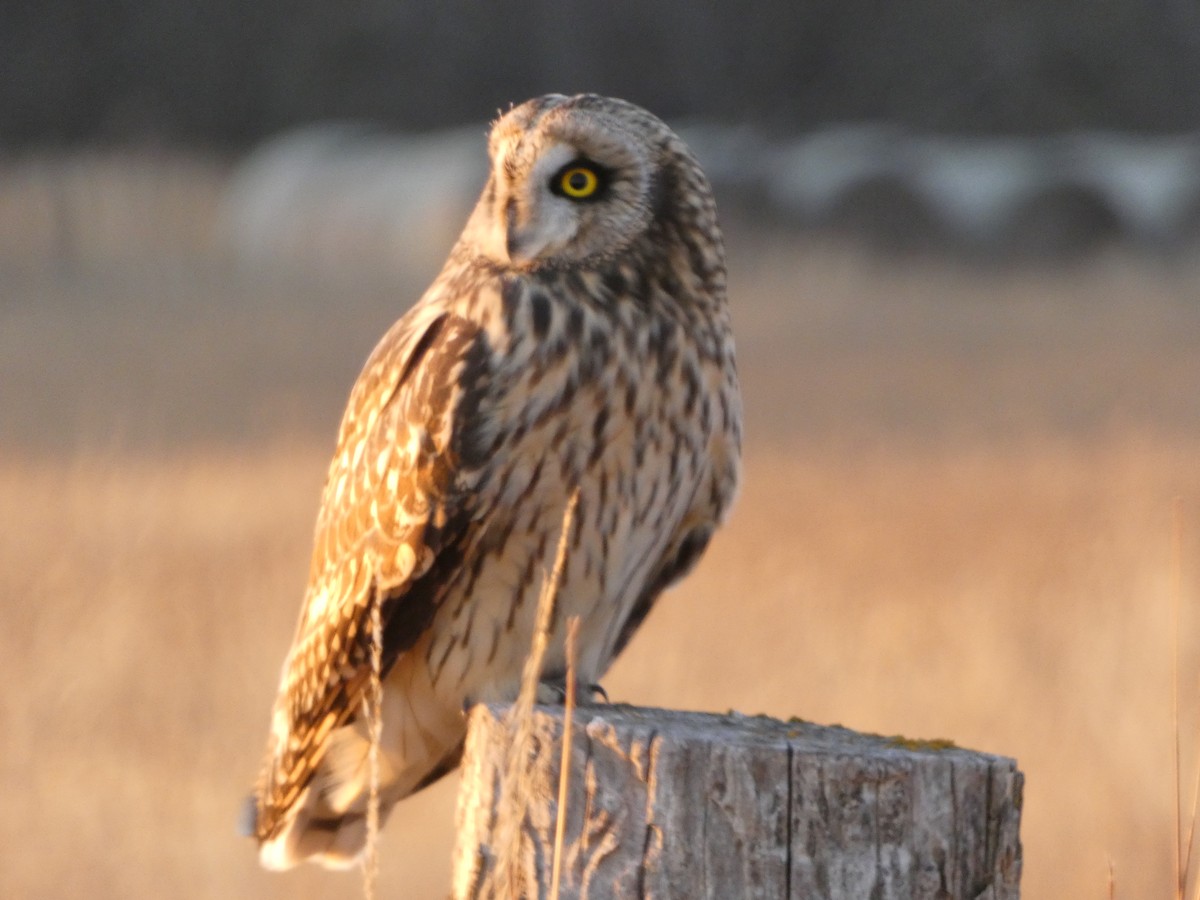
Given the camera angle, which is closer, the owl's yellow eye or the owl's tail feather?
the owl's yellow eye

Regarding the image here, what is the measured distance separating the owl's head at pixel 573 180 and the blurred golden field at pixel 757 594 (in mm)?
1639

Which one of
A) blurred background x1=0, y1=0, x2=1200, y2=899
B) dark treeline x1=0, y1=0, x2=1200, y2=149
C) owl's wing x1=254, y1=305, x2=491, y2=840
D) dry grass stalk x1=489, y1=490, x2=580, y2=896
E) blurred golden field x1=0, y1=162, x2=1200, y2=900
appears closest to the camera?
dry grass stalk x1=489, y1=490, x2=580, y2=896

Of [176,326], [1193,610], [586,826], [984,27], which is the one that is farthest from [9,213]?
[586,826]

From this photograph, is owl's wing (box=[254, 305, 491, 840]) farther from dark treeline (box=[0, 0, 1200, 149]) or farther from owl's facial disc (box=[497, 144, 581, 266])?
dark treeline (box=[0, 0, 1200, 149])

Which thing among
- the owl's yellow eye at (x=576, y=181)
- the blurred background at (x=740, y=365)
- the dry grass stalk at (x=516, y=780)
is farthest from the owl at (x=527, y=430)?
the dry grass stalk at (x=516, y=780)

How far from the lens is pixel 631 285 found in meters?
3.11

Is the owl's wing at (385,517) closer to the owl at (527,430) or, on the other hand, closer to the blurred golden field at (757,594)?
the owl at (527,430)

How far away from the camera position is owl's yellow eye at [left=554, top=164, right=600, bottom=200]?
9.96 feet

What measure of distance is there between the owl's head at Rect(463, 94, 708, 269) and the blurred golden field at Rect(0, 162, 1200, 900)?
1.64 meters

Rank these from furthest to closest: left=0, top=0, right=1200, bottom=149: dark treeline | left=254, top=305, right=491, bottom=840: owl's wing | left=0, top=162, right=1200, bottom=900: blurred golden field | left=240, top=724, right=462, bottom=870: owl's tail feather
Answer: left=0, top=0, right=1200, bottom=149: dark treeline < left=0, top=162, right=1200, bottom=900: blurred golden field < left=240, top=724, right=462, bottom=870: owl's tail feather < left=254, top=305, right=491, bottom=840: owl's wing

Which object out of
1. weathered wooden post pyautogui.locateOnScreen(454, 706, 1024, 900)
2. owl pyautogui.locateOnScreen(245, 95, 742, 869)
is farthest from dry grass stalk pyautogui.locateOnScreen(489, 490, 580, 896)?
owl pyautogui.locateOnScreen(245, 95, 742, 869)

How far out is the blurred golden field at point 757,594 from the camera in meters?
5.71

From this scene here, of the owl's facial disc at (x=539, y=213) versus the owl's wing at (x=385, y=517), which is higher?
the owl's facial disc at (x=539, y=213)

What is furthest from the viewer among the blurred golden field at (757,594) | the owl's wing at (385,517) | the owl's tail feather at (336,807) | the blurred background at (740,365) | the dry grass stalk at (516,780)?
the blurred background at (740,365)
